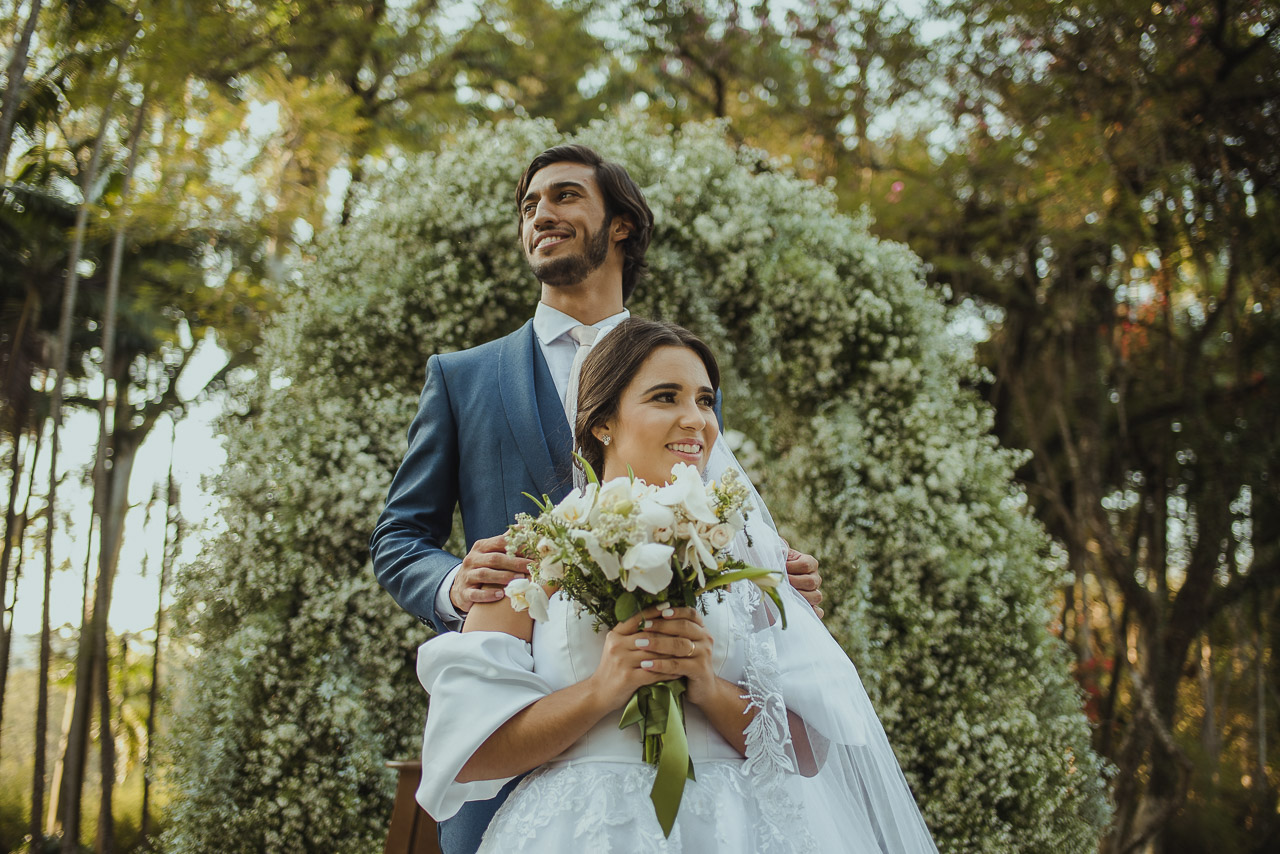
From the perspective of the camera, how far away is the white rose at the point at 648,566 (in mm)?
1375

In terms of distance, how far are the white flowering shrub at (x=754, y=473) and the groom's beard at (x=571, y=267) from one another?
7.44ft

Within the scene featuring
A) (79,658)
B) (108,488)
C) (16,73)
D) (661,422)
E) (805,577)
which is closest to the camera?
(661,422)

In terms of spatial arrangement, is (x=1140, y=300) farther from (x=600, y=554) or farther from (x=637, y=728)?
(x=600, y=554)

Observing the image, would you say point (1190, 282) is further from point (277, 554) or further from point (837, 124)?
point (277, 554)

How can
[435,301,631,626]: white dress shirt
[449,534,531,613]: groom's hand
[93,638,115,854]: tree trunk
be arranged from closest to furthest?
[449,534,531,613]: groom's hand
[435,301,631,626]: white dress shirt
[93,638,115,854]: tree trunk

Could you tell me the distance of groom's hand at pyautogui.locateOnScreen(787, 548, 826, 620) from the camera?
1.94 m

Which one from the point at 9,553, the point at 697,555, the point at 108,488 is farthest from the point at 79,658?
the point at 697,555

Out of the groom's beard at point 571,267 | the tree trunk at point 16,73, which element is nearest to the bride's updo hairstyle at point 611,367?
the groom's beard at point 571,267

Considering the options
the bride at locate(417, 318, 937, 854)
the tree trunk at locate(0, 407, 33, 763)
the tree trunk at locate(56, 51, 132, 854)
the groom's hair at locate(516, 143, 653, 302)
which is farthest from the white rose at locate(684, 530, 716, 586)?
the tree trunk at locate(0, 407, 33, 763)

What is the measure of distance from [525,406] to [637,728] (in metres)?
0.87

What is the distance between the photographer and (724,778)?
61.8 inches

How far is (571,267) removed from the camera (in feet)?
Result: 7.46

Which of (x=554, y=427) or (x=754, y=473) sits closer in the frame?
(x=554, y=427)

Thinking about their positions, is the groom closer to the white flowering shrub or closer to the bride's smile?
the bride's smile
